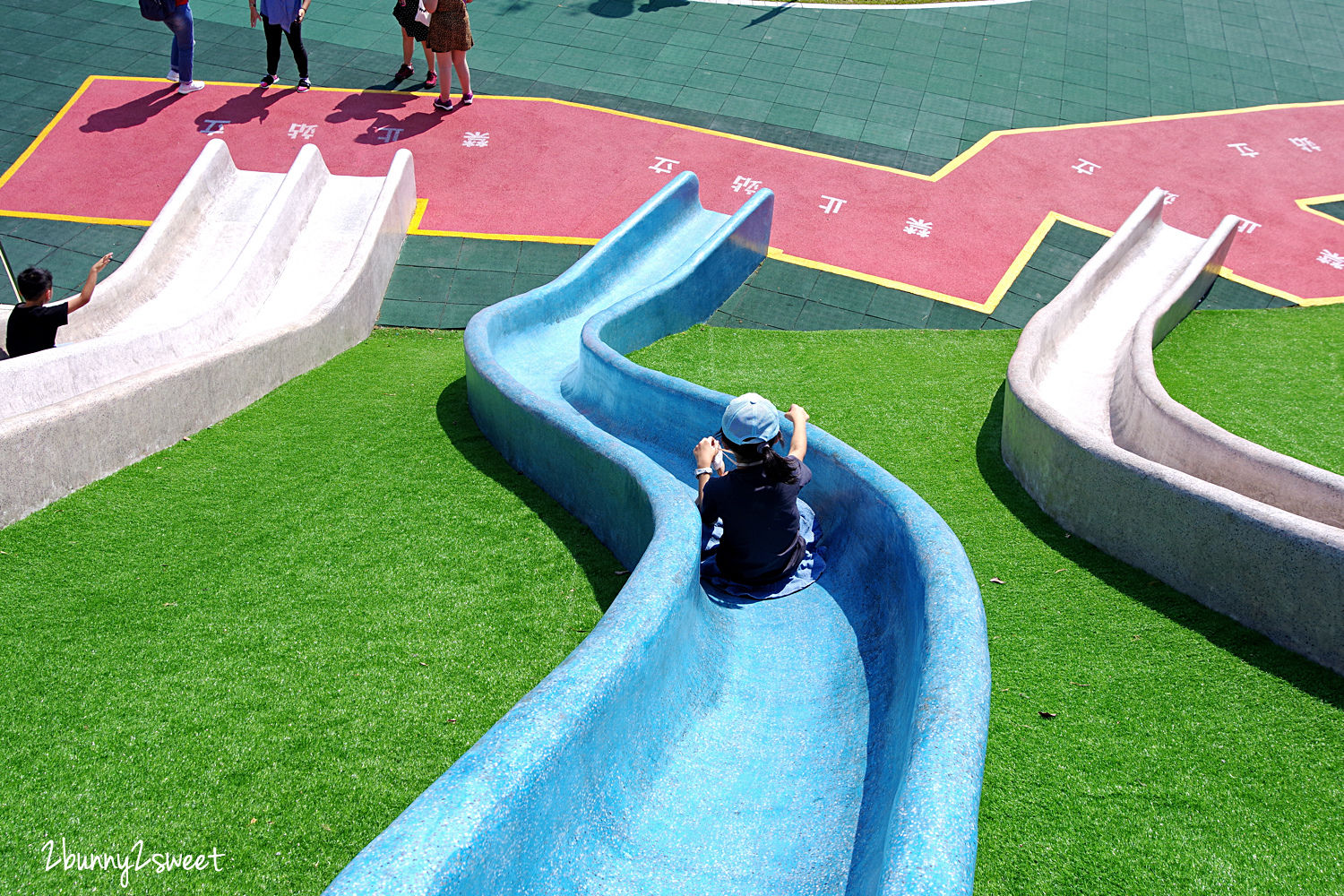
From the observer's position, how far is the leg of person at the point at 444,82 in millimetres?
14180

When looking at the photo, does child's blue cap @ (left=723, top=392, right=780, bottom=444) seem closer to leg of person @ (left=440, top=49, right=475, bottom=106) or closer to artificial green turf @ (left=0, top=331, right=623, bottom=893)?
artificial green turf @ (left=0, top=331, right=623, bottom=893)

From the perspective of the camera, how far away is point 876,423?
299 inches

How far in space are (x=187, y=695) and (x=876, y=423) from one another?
5153 mm

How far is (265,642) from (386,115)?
11.7 m

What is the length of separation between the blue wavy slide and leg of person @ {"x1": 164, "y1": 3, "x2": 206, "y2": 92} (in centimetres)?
1124

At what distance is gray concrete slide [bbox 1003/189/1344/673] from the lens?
4.51 metres

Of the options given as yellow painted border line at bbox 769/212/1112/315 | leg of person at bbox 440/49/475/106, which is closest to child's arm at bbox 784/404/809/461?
yellow painted border line at bbox 769/212/1112/315

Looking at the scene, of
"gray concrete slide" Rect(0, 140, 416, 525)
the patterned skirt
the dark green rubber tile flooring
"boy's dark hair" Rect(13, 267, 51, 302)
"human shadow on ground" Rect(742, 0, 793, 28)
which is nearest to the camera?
"gray concrete slide" Rect(0, 140, 416, 525)

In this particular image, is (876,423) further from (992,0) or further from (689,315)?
(992,0)

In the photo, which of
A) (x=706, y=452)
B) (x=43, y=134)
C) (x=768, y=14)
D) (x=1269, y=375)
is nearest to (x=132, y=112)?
(x=43, y=134)

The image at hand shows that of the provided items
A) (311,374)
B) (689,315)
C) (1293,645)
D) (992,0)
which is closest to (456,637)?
(1293,645)

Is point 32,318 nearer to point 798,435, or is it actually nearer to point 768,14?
point 798,435

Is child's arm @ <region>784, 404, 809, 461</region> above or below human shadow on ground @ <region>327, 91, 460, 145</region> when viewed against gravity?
above

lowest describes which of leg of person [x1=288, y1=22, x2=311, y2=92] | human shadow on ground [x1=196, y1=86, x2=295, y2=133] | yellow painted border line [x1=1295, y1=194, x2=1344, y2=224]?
yellow painted border line [x1=1295, y1=194, x2=1344, y2=224]
